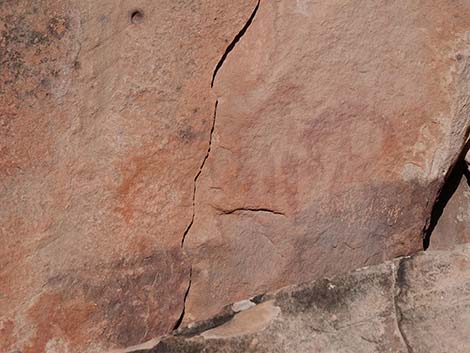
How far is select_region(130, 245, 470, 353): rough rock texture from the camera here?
175 centimetres

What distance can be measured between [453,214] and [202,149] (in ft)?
2.17

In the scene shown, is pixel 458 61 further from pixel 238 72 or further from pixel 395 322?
pixel 395 322

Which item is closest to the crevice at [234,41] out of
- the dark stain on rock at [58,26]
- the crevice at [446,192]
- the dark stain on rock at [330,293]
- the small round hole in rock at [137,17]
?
the small round hole in rock at [137,17]

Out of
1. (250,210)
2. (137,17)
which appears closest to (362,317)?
(250,210)

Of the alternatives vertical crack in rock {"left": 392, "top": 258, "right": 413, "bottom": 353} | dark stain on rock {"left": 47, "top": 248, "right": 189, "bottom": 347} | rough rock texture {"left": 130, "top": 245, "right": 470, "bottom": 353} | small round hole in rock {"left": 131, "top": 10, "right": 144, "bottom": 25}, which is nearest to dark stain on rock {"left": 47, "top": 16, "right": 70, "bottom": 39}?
small round hole in rock {"left": 131, "top": 10, "right": 144, "bottom": 25}

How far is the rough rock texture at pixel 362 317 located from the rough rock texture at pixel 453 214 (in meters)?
0.40

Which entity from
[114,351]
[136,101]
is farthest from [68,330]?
[136,101]

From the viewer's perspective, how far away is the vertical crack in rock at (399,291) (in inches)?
69.2

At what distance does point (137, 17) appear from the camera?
189cm

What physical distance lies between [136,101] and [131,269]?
33 centimetres

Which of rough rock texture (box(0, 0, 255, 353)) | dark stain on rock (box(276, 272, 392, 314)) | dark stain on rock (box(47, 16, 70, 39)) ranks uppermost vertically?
dark stain on rock (box(47, 16, 70, 39))

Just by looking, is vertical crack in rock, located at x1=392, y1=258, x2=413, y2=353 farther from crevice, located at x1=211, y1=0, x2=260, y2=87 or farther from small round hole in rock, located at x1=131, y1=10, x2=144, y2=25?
small round hole in rock, located at x1=131, y1=10, x2=144, y2=25

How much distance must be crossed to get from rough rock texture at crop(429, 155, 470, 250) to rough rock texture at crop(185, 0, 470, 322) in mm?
196

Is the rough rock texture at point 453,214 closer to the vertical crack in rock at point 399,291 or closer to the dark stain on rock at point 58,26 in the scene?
the vertical crack in rock at point 399,291
